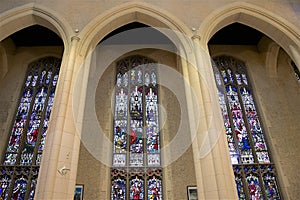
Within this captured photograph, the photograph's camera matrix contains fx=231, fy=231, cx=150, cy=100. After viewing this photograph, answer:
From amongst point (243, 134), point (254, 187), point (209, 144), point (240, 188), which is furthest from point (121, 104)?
point (254, 187)

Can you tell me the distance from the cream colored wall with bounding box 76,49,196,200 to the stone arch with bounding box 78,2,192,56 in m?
1.94

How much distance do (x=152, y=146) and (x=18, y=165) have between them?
3807mm

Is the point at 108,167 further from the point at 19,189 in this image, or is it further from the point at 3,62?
the point at 3,62

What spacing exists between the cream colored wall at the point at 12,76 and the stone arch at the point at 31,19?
210 centimetres

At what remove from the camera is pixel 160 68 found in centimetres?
845

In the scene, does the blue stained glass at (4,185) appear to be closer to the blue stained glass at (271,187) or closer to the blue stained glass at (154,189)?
the blue stained glass at (154,189)

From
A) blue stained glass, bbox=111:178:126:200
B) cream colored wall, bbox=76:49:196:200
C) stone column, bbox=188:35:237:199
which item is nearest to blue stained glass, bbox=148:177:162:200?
cream colored wall, bbox=76:49:196:200

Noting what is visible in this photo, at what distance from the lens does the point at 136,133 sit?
716 cm

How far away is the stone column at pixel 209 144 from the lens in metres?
4.25

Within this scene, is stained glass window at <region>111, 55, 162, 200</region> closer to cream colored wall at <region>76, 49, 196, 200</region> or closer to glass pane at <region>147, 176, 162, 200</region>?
glass pane at <region>147, 176, 162, 200</region>

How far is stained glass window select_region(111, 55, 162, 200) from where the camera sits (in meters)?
6.30

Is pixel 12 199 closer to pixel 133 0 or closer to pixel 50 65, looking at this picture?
pixel 50 65

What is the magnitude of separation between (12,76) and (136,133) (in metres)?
4.94

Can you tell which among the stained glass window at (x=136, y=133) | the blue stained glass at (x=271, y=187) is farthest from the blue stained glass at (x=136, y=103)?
the blue stained glass at (x=271, y=187)
